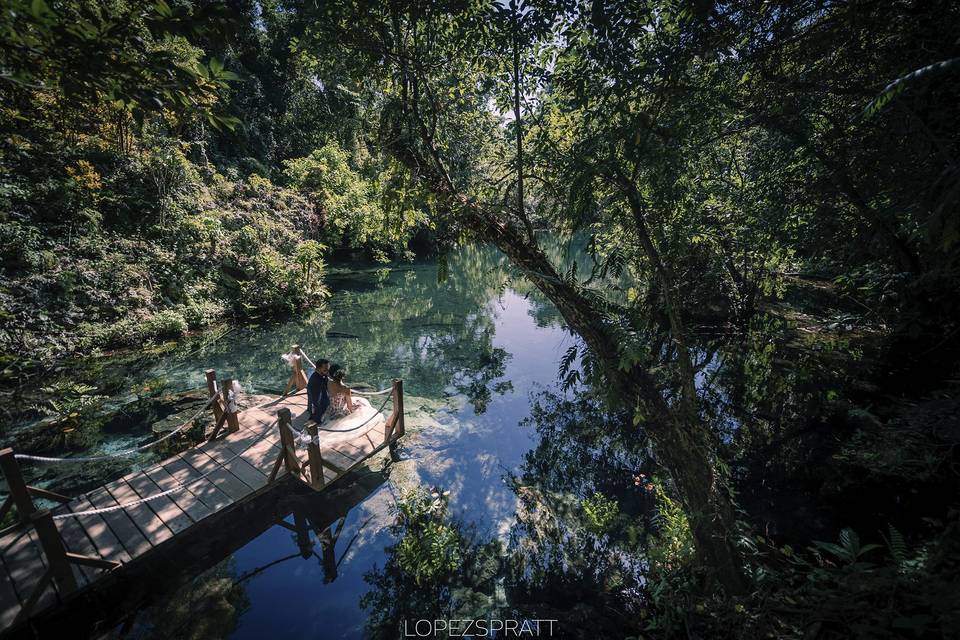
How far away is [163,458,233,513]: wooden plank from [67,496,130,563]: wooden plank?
3.04 feet

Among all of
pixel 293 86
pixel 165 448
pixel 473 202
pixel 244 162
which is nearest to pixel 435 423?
pixel 165 448

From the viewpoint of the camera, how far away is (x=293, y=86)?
29500 mm

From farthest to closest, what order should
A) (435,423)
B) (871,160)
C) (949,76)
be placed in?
(435,423), (871,160), (949,76)

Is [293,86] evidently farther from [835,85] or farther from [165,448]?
[835,85]

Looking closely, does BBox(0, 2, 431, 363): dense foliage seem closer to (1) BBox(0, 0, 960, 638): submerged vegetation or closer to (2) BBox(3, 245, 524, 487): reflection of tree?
(1) BBox(0, 0, 960, 638): submerged vegetation

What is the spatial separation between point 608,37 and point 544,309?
1603cm

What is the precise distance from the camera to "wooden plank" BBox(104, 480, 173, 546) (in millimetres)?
5002

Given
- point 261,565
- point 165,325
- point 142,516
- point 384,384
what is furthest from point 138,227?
point 261,565

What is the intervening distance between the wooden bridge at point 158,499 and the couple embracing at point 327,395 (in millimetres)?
384

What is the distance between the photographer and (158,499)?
18.4 ft

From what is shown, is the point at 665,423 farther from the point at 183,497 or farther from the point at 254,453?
the point at 183,497

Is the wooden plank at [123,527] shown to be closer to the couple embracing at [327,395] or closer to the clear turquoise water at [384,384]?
the clear turquoise water at [384,384]

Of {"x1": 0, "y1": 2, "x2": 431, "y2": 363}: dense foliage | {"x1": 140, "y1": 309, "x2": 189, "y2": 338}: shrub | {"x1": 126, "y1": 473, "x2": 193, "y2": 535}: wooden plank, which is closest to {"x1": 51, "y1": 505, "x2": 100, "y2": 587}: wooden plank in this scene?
{"x1": 126, "y1": 473, "x2": 193, "y2": 535}: wooden plank

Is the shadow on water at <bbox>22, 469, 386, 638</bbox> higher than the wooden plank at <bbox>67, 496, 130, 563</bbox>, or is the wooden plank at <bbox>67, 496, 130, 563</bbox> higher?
the wooden plank at <bbox>67, 496, 130, 563</bbox>
